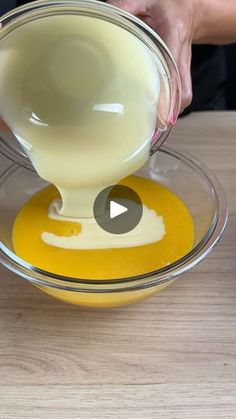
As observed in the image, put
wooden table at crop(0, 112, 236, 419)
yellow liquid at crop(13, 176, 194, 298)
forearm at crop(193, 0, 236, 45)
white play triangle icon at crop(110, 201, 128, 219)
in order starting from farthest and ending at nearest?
forearm at crop(193, 0, 236, 45) → white play triangle icon at crop(110, 201, 128, 219) → yellow liquid at crop(13, 176, 194, 298) → wooden table at crop(0, 112, 236, 419)

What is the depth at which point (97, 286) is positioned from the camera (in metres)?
0.81

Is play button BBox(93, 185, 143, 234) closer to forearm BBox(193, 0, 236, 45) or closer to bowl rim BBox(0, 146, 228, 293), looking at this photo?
bowl rim BBox(0, 146, 228, 293)

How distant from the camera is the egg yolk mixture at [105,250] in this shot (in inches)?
35.6

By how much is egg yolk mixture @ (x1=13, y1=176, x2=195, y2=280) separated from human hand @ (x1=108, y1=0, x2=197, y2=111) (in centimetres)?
14

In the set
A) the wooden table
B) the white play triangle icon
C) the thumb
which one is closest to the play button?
the white play triangle icon

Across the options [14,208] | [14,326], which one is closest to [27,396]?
[14,326]

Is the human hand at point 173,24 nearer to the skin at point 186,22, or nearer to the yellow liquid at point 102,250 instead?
the skin at point 186,22

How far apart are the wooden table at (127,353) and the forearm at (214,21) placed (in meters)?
0.42

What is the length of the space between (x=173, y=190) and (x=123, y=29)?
0.33 m

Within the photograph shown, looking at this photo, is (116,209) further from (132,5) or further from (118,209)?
(132,5)

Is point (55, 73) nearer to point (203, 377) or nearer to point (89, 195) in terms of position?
point (89, 195)

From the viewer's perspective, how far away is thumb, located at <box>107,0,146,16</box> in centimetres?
95

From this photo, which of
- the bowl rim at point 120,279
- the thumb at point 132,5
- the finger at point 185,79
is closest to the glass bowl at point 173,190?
the bowl rim at point 120,279

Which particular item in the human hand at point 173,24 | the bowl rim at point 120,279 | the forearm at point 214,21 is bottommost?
the bowl rim at point 120,279
